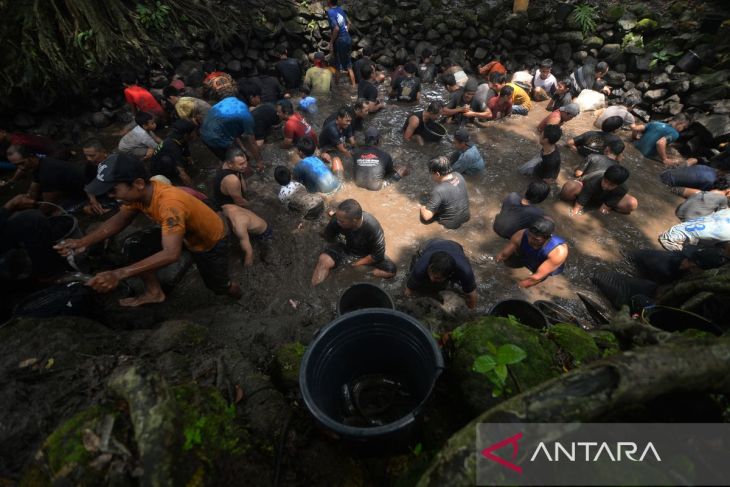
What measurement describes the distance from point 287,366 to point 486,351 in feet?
5.45

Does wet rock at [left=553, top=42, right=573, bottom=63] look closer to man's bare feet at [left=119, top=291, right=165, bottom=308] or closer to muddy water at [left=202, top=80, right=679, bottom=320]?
muddy water at [left=202, top=80, right=679, bottom=320]

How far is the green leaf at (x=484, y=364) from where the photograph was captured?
2.09 meters

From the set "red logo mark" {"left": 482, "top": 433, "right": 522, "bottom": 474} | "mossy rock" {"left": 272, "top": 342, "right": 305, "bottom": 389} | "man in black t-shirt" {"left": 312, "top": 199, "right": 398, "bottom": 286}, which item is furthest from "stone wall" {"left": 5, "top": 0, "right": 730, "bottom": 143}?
"red logo mark" {"left": 482, "top": 433, "right": 522, "bottom": 474}

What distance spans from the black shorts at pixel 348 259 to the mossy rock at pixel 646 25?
1025 cm

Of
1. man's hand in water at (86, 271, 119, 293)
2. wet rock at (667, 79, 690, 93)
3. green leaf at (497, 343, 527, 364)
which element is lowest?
man's hand in water at (86, 271, 119, 293)

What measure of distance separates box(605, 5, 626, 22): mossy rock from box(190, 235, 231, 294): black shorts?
39.4 ft

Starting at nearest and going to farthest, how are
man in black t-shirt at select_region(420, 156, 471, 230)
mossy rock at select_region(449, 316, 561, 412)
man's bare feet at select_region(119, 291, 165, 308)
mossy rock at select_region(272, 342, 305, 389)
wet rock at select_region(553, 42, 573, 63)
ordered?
1. mossy rock at select_region(449, 316, 561, 412)
2. mossy rock at select_region(272, 342, 305, 389)
3. man's bare feet at select_region(119, 291, 165, 308)
4. man in black t-shirt at select_region(420, 156, 471, 230)
5. wet rock at select_region(553, 42, 573, 63)

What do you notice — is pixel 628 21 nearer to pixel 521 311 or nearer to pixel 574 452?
pixel 521 311

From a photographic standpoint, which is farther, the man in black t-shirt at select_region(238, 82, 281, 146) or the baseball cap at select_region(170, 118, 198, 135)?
the man in black t-shirt at select_region(238, 82, 281, 146)

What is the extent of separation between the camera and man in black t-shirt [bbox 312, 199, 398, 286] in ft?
16.9

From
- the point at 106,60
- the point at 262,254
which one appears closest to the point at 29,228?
the point at 262,254

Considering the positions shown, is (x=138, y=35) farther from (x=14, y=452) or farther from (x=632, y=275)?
(x=632, y=275)

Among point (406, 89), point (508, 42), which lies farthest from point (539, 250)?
point (508, 42)

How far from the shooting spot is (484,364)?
212cm
